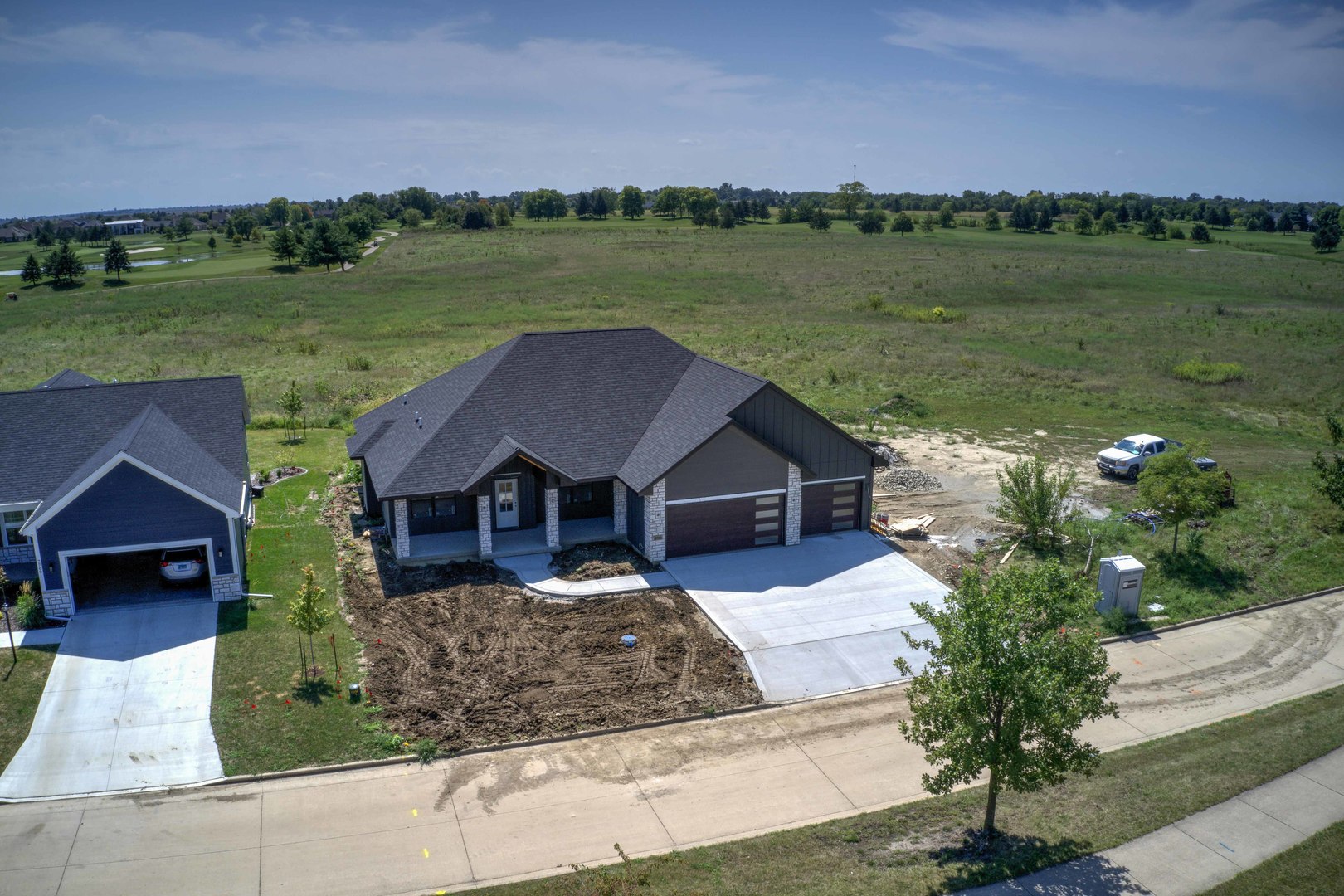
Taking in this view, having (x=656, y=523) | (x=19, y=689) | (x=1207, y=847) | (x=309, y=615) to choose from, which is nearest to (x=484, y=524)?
(x=656, y=523)

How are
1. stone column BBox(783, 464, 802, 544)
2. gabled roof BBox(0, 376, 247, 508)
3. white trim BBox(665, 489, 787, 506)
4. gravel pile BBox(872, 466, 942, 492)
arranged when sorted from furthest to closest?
gravel pile BBox(872, 466, 942, 492) < stone column BBox(783, 464, 802, 544) < white trim BBox(665, 489, 787, 506) < gabled roof BBox(0, 376, 247, 508)

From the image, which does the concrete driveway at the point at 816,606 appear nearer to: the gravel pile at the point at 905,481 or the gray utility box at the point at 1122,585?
the gray utility box at the point at 1122,585

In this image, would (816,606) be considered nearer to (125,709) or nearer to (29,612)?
(125,709)

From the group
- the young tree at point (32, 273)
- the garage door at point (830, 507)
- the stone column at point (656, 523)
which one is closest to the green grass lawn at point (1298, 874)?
the garage door at point (830, 507)

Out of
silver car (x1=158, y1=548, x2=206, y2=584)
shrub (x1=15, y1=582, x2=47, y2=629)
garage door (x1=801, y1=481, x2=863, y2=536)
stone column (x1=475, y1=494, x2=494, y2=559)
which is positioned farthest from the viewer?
garage door (x1=801, y1=481, x2=863, y2=536)

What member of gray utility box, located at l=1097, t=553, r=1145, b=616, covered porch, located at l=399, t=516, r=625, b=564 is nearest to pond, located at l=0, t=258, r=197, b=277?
covered porch, located at l=399, t=516, r=625, b=564

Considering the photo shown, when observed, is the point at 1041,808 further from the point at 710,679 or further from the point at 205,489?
the point at 205,489

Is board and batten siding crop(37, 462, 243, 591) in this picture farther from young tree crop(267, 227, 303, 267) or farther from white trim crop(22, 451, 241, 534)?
young tree crop(267, 227, 303, 267)
